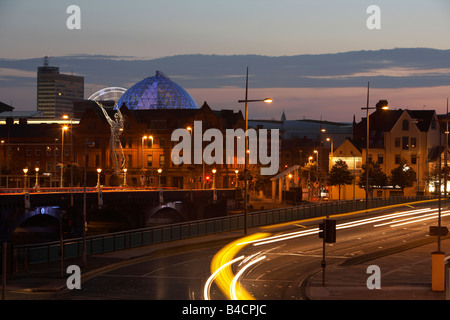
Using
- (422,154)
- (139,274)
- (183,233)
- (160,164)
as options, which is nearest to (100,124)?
(160,164)

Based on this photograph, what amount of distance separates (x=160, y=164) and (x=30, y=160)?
28.2 metres

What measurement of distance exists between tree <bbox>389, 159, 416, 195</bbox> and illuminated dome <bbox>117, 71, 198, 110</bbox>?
198 feet

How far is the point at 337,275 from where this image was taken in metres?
39.5

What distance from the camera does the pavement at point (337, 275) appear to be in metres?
33.5

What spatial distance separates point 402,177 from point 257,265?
73289 millimetres

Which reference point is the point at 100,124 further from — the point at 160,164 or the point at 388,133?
the point at 388,133

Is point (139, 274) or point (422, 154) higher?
point (422, 154)

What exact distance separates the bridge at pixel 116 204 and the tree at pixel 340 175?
17516mm

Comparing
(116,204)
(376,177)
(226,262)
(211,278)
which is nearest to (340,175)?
(376,177)

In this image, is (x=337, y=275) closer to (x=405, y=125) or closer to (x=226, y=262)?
(x=226, y=262)

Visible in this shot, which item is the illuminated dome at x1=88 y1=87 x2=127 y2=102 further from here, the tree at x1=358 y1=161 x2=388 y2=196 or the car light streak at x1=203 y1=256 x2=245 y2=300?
the car light streak at x1=203 y1=256 x2=245 y2=300

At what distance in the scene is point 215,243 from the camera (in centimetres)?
5300
